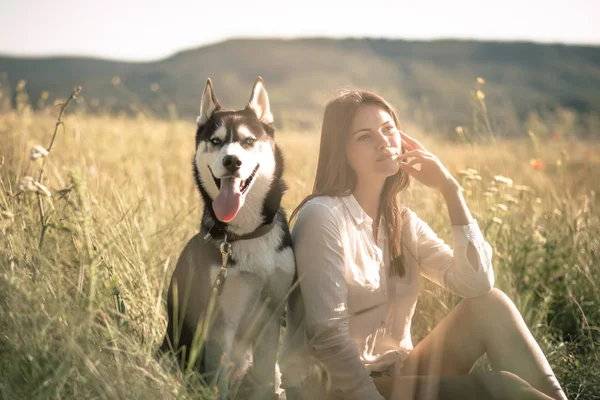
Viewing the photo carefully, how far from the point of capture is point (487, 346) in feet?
9.04

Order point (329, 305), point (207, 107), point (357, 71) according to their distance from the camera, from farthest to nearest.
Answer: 1. point (357, 71)
2. point (207, 107)
3. point (329, 305)

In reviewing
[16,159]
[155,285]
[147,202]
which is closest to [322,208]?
[155,285]

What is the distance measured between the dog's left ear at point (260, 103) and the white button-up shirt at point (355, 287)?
0.63 metres

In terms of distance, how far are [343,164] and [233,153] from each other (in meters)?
0.57

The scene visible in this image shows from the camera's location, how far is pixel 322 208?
2.66m

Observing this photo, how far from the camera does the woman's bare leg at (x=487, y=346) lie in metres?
2.62

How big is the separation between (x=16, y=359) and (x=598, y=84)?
132 feet

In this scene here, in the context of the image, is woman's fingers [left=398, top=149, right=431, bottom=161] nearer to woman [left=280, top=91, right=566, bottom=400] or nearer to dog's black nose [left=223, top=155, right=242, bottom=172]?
woman [left=280, top=91, right=566, bottom=400]

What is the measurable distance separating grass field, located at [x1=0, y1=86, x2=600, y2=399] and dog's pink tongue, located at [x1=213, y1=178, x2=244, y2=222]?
493mm

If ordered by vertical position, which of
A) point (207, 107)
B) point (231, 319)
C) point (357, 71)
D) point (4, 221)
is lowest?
point (231, 319)

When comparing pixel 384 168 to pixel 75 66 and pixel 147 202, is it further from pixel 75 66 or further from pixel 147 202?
pixel 75 66

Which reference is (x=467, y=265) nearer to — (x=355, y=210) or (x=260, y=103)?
(x=355, y=210)

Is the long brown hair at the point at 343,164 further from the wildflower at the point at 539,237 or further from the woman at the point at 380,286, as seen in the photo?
the wildflower at the point at 539,237

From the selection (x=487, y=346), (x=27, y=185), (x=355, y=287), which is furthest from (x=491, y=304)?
(x=27, y=185)
